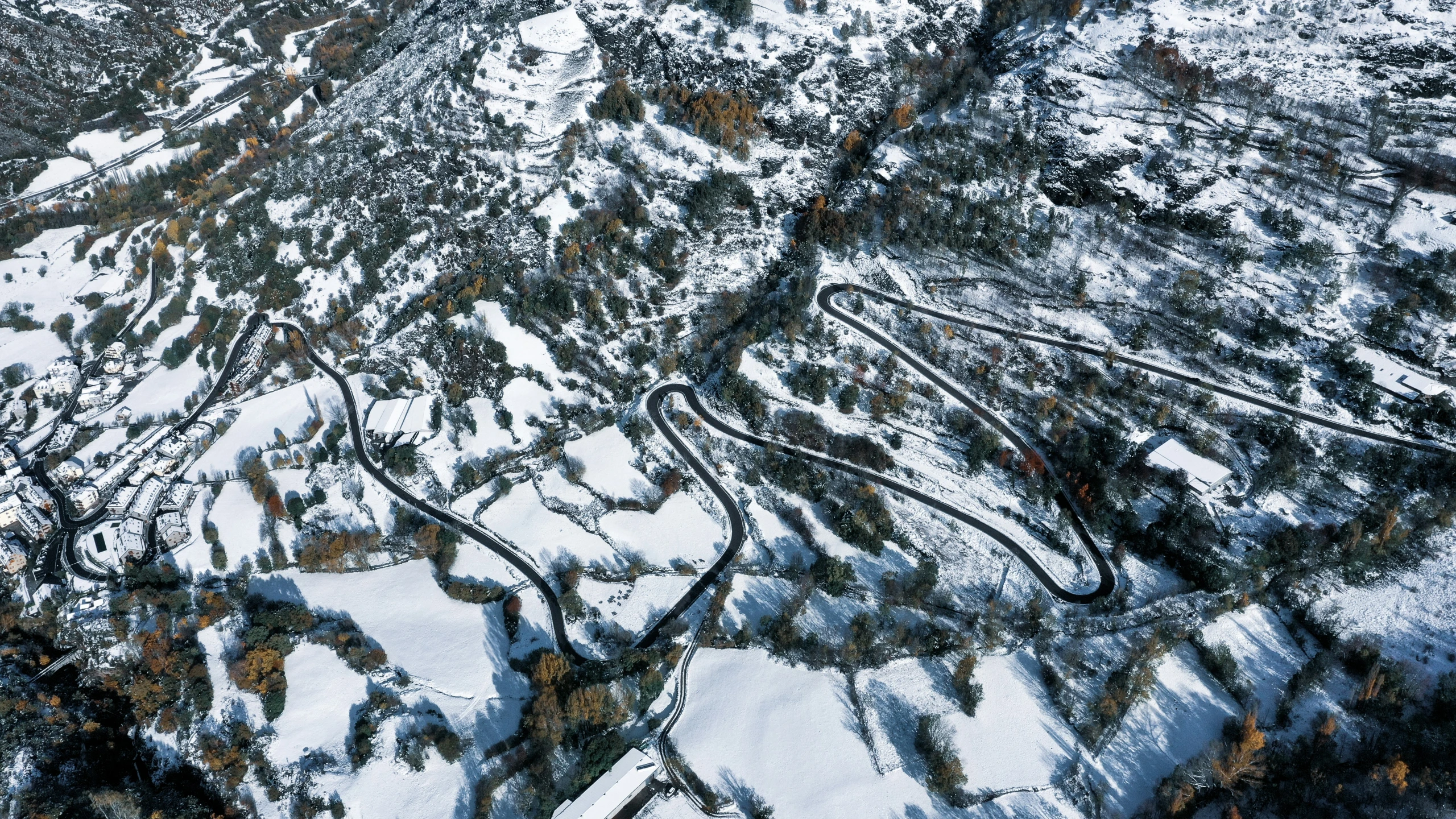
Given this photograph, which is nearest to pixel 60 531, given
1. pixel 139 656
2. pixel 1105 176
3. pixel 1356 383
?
pixel 139 656

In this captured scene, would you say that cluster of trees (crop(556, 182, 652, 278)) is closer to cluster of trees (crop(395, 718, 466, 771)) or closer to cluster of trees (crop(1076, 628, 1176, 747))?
cluster of trees (crop(395, 718, 466, 771))

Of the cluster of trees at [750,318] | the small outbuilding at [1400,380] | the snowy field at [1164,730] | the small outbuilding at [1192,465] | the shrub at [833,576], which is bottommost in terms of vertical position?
the snowy field at [1164,730]

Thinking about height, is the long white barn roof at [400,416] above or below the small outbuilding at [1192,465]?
above

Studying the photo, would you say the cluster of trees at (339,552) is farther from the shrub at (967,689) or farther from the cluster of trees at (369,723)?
the shrub at (967,689)

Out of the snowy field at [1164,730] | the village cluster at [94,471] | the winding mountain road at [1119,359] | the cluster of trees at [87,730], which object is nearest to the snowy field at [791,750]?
the snowy field at [1164,730]

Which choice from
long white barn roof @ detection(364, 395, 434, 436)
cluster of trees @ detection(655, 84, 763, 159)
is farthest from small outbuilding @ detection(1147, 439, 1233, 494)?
long white barn roof @ detection(364, 395, 434, 436)

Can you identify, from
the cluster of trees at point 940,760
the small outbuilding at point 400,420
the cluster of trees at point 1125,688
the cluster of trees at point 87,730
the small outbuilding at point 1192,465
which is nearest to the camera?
the cluster of trees at point 940,760

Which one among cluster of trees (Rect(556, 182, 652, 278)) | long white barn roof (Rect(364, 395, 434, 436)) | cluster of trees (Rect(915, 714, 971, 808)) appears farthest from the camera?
cluster of trees (Rect(556, 182, 652, 278))

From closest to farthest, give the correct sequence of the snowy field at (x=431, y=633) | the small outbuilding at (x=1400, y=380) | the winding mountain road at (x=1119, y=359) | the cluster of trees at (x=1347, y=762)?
the cluster of trees at (x=1347, y=762)
the snowy field at (x=431, y=633)
the winding mountain road at (x=1119, y=359)
the small outbuilding at (x=1400, y=380)
